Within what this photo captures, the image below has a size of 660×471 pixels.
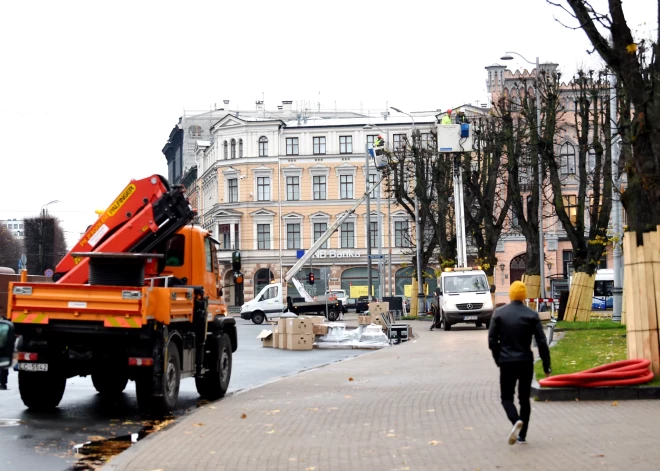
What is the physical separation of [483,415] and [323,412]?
223 cm

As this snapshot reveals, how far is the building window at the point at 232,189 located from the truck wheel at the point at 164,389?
7399 centimetres

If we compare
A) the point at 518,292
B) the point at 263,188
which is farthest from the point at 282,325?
the point at 263,188

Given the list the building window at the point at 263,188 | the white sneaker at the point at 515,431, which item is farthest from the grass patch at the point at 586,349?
the building window at the point at 263,188

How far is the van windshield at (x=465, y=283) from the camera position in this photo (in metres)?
42.9

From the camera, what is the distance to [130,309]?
14320 mm

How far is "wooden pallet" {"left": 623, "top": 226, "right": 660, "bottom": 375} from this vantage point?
14773mm

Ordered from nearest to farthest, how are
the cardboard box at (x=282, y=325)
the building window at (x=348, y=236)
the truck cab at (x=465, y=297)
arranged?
1. the cardboard box at (x=282, y=325)
2. the truck cab at (x=465, y=297)
3. the building window at (x=348, y=236)

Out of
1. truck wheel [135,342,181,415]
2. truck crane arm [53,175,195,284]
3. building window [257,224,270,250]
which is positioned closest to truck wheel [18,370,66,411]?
truck wheel [135,342,181,415]

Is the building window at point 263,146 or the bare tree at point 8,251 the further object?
the bare tree at point 8,251

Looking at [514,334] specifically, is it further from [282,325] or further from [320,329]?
[320,329]

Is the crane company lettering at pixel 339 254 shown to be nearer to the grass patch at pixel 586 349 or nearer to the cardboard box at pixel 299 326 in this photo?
the grass patch at pixel 586 349

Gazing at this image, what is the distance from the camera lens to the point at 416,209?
191 feet

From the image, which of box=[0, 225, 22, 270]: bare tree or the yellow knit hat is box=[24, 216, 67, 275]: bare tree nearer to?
box=[0, 225, 22, 270]: bare tree

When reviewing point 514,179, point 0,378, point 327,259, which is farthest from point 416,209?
point 0,378
